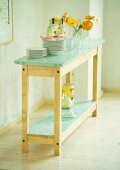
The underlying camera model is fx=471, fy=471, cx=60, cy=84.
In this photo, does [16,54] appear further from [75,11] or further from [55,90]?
[55,90]

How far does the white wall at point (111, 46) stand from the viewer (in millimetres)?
6371

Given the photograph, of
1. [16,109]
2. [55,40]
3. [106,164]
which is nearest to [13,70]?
[16,109]

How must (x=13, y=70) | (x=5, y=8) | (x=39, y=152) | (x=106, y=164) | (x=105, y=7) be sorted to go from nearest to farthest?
(x=106, y=164) < (x=39, y=152) < (x=5, y=8) < (x=13, y=70) < (x=105, y=7)

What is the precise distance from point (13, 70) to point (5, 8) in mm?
678

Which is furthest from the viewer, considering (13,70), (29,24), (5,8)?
(29,24)

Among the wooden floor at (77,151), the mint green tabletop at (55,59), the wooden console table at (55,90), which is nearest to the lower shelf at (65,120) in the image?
the wooden console table at (55,90)

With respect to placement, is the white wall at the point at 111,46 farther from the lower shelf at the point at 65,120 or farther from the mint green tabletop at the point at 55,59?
the mint green tabletop at the point at 55,59

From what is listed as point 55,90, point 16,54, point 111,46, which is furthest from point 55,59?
point 111,46

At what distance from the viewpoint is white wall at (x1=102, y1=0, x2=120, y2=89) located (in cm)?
637

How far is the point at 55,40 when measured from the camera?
414 centimetres

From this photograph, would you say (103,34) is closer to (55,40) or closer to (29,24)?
(29,24)

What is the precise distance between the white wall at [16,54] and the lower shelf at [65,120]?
0.46m

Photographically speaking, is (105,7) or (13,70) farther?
(105,7)

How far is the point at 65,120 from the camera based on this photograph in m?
4.44
